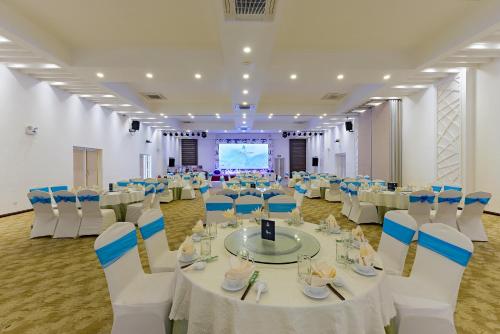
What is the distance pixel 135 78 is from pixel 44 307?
21.6ft

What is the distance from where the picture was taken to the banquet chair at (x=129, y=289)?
1837 mm

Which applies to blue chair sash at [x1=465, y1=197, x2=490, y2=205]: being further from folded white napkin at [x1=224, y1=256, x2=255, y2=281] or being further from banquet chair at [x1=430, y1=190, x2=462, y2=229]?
folded white napkin at [x1=224, y1=256, x2=255, y2=281]

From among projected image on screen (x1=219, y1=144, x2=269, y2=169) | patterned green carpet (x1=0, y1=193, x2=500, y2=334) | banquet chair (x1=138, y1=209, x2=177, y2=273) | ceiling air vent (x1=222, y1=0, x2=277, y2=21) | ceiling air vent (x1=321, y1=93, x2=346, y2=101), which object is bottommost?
patterned green carpet (x1=0, y1=193, x2=500, y2=334)

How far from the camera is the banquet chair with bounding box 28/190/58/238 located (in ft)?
16.7

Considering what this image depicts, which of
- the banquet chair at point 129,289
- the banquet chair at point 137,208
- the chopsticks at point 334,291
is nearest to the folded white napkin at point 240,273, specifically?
the chopsticks at point 334,291

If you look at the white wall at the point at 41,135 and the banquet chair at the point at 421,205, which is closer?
the banquet chair at the point at 421,205

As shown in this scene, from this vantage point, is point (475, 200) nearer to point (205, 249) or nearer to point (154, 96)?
point (205, 249)

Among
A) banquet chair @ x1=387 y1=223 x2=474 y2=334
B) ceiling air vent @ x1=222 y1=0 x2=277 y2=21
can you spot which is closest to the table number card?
banquet chair @ x1=387 y1=223 x2=474 y2=334

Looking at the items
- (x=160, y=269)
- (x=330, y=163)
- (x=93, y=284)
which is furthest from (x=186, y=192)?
(x=330, y=163)

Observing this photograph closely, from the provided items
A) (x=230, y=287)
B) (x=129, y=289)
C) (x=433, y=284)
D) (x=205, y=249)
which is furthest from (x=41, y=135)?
(x=433, y=284)

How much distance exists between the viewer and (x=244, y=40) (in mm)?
5121

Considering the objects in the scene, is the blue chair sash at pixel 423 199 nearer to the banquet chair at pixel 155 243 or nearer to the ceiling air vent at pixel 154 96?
the banquet chair at pixel 155 243

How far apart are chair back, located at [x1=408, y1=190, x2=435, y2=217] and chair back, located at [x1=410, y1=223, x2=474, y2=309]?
297 centimetres

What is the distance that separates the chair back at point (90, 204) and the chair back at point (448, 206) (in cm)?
665
